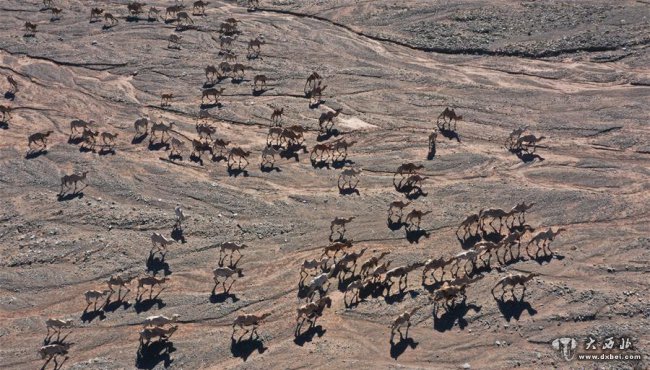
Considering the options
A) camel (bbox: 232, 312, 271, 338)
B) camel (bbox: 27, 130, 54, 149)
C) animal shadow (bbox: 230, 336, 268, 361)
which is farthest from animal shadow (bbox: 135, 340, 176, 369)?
A: camel (bbox: 27, 130, 54, 149)

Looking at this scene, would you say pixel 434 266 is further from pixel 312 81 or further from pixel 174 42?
pixel 174 42

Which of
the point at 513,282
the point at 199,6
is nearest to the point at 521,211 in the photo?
the point at 513,282

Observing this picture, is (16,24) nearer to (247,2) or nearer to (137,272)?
(247,2)

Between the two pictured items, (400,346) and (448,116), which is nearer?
(400,346)

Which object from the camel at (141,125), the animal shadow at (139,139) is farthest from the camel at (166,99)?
the animal shadow at (139,139)

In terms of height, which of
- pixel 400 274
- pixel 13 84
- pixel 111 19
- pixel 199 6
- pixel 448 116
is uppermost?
pixel 199 6

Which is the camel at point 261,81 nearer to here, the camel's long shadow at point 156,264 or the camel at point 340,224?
the camel at point 340,224
